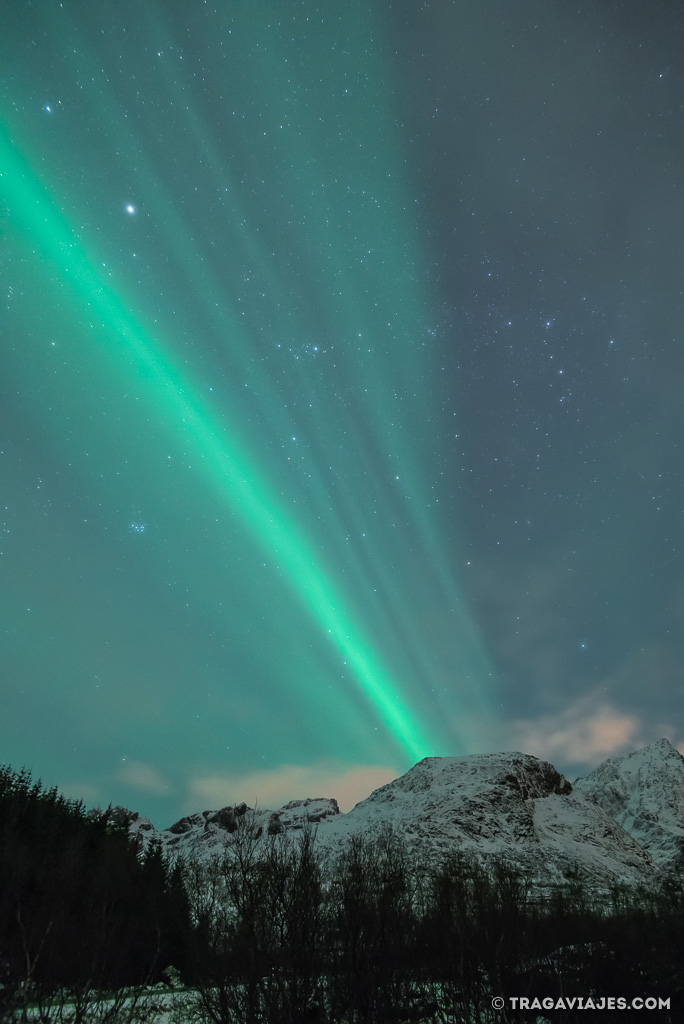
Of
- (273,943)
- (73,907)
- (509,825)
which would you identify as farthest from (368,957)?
(509,825)

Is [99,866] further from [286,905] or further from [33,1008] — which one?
[286,905]

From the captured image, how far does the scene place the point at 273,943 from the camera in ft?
89.7

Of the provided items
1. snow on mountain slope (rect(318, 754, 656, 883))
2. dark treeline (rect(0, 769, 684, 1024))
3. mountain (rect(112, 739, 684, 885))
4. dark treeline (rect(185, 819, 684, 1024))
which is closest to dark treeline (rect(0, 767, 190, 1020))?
dark treeline (rect(0, 769, 684, 1024))

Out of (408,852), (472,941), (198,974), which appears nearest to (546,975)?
(472,941)

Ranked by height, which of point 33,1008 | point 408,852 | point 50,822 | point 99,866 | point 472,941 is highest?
point 408,852

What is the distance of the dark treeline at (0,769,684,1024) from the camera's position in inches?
1069

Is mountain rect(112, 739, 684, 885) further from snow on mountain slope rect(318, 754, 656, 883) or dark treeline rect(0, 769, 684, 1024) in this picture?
dark treeline rect(0, 769, 684, 1024)

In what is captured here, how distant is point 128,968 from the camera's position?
39.8 meters

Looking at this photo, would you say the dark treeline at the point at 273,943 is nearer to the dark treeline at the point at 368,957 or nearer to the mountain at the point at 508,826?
the dark treeline at the point at 368,957

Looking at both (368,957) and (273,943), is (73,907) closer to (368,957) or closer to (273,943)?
(273,943)

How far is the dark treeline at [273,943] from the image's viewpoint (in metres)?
27.2

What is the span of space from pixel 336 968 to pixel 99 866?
2257 cm

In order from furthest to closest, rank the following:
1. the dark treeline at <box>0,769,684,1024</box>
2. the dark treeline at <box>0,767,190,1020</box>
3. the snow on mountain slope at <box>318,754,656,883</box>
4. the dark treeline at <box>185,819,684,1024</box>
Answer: the snow on mountain slope at <box>318,754,656,883</box> → the dark treeline at <box>0,767,190,1020</box> → the dark treeline at <box>0,769,684,1024</box> → the dark treeline at <box>185,819,684,1024</box>

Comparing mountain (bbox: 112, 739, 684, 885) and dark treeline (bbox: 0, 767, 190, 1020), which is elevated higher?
mountain (bbox: 112, 739, 684, 885)
